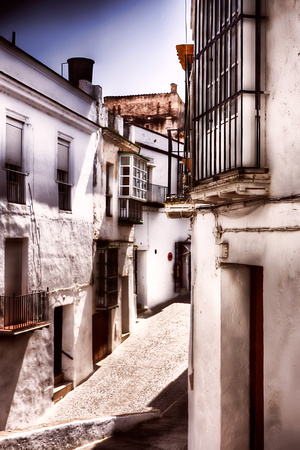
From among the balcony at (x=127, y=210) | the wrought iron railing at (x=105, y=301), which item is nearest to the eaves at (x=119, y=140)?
the balcony at (x=127, y=210)

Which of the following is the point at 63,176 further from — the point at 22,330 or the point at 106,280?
the point at 22,330

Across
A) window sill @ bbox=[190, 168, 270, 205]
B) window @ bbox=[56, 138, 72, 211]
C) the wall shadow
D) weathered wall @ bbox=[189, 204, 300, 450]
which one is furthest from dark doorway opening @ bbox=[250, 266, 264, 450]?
window @ bbox=[56, 138, 72, 211]

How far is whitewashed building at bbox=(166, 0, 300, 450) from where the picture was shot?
460cm

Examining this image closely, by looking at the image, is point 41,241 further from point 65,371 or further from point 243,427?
point 243,427

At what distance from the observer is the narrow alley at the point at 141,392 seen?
8133mm

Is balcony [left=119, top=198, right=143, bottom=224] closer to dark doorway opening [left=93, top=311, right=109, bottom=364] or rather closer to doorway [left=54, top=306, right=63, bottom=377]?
dark doorway opening [left=93, top=311, right=109, bottom=364]

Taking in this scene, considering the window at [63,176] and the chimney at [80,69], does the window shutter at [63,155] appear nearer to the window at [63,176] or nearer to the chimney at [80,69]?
the window at [63,176]

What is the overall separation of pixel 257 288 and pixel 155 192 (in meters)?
17.3

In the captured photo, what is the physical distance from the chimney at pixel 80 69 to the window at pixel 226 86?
946cm

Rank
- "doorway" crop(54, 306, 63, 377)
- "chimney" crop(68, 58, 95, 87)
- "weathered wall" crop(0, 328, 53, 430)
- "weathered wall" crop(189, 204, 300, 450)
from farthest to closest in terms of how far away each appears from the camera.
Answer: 1. "chimney" crop(68, 58, 95, 87)
2. "doorway" crop(54, 306, 63, 377)
3. "weathered wall" crop(0, 328, 53, 430)
4. "weathered wall" crop(189, 204, 300, 450)

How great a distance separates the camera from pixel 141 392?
12.6 meters

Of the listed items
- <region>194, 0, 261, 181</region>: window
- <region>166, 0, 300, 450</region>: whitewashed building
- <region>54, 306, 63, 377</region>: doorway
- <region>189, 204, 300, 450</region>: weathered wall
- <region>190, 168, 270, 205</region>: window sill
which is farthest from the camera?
<region>54, 306, 63, 377</region>: doorway

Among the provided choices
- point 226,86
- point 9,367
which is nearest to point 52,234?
point 9,367

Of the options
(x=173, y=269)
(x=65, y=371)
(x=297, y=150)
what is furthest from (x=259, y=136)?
(x=173, y=269)
